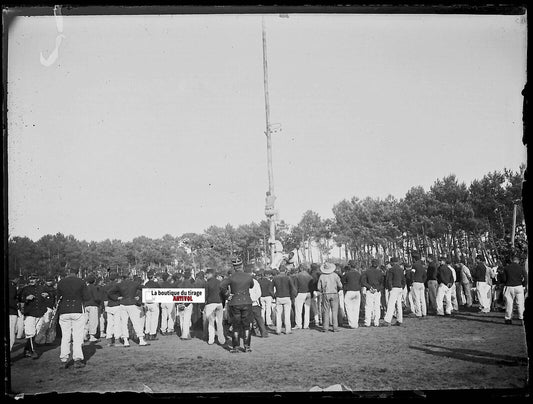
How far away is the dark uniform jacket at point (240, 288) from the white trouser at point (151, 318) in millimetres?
2948

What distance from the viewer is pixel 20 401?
629cm

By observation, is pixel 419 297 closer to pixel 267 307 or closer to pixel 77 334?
pixel 267 307

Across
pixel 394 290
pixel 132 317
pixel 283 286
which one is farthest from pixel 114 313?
pixel 394 290

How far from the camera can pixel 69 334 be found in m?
9.11

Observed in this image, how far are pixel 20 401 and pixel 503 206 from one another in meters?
20.8

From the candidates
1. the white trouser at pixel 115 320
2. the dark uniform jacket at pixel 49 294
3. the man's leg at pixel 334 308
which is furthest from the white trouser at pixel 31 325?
the man's leg at pixel 334 308

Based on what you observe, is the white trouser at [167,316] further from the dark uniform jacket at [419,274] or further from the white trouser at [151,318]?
the dark uniform jacket at [419,274]

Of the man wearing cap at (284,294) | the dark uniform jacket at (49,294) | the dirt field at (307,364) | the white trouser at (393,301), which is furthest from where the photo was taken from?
the white trouser at (393,301)

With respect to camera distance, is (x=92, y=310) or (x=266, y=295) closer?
(x=92, y=310)

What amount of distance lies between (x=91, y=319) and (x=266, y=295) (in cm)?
501

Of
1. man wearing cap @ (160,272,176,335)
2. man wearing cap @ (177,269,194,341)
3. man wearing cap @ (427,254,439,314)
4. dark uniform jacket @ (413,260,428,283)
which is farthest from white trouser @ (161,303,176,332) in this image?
Result: man wearing cap @ (427,254,439,314)

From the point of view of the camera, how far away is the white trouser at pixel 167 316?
1255cm

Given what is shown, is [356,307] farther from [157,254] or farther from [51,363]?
[157,254]

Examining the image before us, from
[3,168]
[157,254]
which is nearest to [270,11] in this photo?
[3,168]
